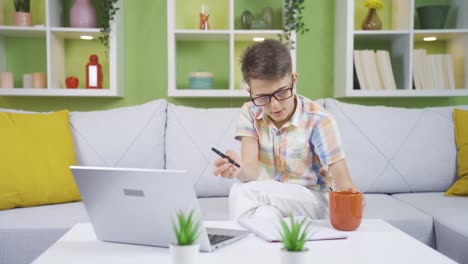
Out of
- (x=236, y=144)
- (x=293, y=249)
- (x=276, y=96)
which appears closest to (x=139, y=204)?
(x=293, y=249)

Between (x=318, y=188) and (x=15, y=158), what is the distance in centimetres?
123

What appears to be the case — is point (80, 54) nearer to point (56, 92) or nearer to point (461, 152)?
point (56, 92)

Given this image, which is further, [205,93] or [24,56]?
[24,56]

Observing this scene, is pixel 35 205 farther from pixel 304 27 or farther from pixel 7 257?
pixel 304 27

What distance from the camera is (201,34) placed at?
2742 mm

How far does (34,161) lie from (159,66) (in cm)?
111

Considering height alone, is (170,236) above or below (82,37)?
below

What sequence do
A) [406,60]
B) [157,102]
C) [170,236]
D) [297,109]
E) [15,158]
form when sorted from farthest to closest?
1. [406,60]
2. [157,102]
3. [15,158]
4. [297,109]
5. [170,236]

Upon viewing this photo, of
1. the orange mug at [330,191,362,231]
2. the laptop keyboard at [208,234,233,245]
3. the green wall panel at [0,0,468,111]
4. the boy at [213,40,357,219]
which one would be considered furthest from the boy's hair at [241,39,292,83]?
the green wall panel at [0,0,468,111]

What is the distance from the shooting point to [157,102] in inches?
93.9

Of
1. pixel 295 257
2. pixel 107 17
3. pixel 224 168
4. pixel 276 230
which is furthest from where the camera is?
pixel 107 17

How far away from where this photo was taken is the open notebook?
109 cm

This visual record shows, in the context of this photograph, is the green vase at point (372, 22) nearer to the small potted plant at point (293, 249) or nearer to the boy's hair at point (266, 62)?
the boy's hair at point (266, 62)

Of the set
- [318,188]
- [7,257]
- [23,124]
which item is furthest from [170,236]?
[23,124]
